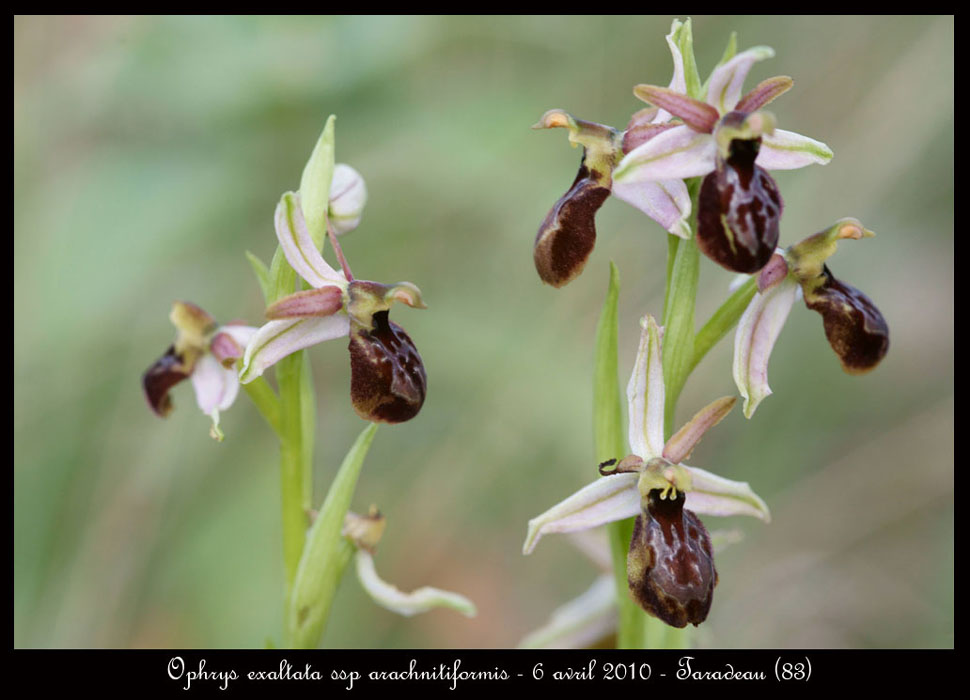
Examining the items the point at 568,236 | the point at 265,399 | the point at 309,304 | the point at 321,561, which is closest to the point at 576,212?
the point at 568,236

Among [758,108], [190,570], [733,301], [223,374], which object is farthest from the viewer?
[190,570]

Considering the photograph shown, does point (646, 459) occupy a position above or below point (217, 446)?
below

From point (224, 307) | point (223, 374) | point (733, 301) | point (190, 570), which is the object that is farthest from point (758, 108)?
point (190, 570)

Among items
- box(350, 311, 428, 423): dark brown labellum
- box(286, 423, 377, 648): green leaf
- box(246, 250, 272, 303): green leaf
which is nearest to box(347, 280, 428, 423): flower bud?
box(350, 311, 428, 423): dark brown labellum

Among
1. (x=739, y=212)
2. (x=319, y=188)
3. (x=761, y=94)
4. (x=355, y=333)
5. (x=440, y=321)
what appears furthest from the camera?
(x=440, y=321)

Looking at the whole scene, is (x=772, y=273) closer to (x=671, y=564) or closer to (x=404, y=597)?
(x=671, y=564)
